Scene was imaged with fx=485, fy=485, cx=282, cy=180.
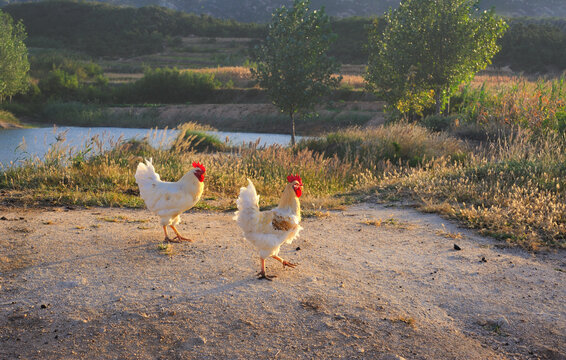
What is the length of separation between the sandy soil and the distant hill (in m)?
152

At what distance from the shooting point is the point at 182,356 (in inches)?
170

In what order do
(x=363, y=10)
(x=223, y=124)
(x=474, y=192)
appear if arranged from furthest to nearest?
(x=363, y=10) → (x=223, y=124) → (x=474, y=192)

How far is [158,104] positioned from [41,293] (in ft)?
162

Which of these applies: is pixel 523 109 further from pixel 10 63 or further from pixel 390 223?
pixel 10 63

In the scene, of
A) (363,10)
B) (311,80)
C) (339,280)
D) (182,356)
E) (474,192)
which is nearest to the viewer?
(182,356)

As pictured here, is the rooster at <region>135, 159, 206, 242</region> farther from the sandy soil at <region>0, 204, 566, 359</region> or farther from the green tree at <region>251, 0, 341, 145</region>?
the green tree at <region>251, 0, 341, 145</region>

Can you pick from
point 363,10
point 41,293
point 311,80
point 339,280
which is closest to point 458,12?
point 311,80

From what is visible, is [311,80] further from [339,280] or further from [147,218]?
[339,280]

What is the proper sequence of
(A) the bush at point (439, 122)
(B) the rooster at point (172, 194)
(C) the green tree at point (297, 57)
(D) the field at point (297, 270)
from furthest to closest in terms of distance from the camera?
(C) the green tree at point (297, 57) → (A) the bush at point (439, 122) → (B) the rooster at point (172, 194) → (D) the field at point (297, 270)

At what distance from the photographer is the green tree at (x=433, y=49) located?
2566 centimetres

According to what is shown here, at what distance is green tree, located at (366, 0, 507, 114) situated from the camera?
84.2 feet

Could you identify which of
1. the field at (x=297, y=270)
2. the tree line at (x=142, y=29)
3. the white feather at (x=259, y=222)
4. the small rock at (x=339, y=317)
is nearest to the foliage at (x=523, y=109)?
the field at (x=297, y=270)

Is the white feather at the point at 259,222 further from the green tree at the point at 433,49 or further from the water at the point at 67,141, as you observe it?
the green tree at the point at 433,49

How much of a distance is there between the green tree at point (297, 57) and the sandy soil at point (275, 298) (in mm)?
17713
